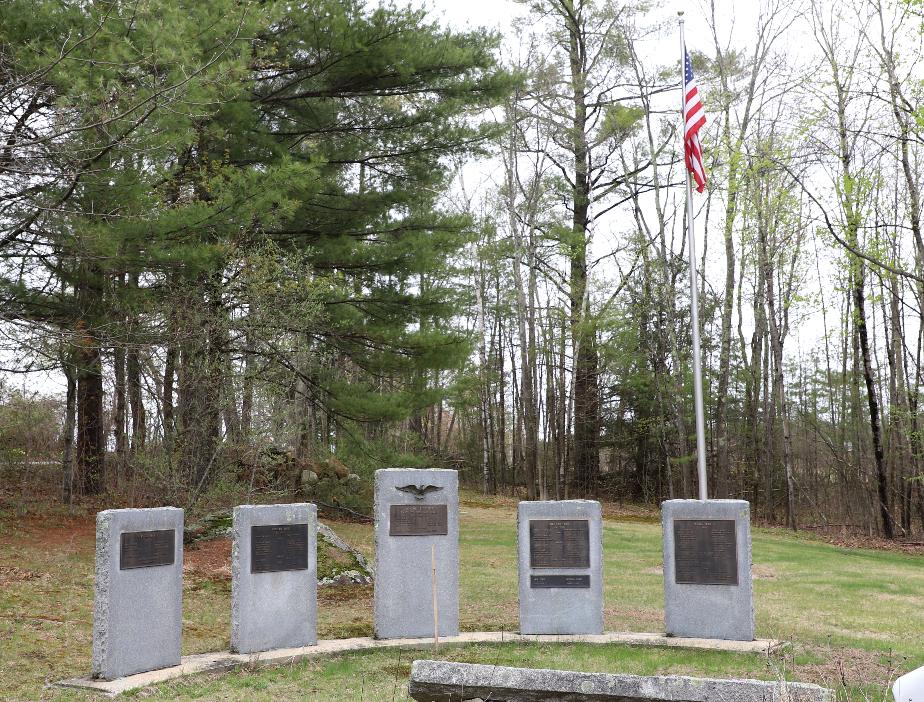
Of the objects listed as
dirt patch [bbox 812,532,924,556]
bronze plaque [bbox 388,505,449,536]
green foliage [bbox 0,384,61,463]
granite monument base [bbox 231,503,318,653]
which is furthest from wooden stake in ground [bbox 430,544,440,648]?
dirt patch [bbox 812,532,924,556]

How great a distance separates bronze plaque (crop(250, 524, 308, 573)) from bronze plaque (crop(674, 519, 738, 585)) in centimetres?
331

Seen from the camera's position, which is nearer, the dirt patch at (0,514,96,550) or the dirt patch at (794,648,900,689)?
the dirt patch at (794,648,900,689)

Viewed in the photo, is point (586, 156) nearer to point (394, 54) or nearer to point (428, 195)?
point (428, 195)

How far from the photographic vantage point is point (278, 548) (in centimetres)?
746

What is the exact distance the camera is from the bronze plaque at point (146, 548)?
6539mm

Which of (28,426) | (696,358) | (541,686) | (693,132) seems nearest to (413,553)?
(541,686)

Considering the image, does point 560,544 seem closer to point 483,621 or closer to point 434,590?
point 434,590

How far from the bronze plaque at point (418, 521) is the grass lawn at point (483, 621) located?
3.42 feet

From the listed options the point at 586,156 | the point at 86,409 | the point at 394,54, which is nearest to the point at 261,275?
the point at 394,54

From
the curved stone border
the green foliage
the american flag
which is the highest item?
the american flag

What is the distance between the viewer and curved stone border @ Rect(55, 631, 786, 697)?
6.35 m

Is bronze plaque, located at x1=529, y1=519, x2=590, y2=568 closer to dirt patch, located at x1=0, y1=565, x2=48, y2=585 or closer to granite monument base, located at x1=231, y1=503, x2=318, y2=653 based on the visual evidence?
granite monument base, located at x1=231, y1=503, x2=318, y2=653

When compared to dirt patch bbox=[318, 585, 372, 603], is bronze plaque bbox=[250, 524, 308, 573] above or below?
above

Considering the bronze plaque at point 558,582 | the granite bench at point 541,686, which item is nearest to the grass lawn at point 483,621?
the granite bench at point 541,686
